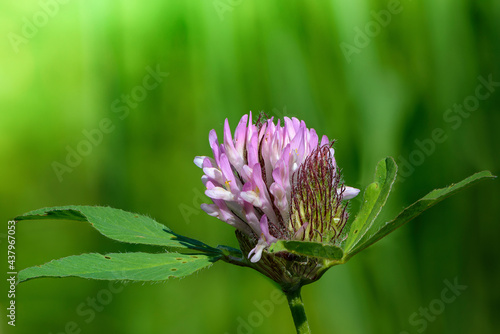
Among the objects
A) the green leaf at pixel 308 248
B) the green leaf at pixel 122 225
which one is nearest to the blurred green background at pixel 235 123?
the green leaf at pixel 122 225

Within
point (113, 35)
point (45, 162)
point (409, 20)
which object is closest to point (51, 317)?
point (45, 162)

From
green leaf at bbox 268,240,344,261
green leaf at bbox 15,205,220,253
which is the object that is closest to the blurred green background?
green leaf at bbox 15,205,220,253

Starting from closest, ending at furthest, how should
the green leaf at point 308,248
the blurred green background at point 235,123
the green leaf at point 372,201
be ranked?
the green leaf at point 308,248, the green leaf at point 372,201, the blurred green background at point 235,123

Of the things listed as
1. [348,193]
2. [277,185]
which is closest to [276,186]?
[277,185]

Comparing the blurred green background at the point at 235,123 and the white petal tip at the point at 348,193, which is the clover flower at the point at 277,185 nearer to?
the white petal tip at the point at 348,193

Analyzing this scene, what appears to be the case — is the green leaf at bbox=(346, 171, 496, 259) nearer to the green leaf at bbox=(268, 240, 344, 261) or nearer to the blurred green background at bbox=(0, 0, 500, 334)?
the green leaf at bbox=(268, 240, 344, 261)

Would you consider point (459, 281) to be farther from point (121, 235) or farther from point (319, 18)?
point (121, 235)
